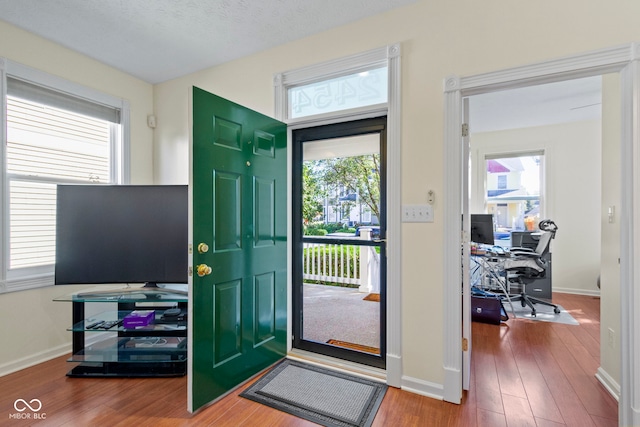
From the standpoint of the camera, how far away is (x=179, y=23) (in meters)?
2.34

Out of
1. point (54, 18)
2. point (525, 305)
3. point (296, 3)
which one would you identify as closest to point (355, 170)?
point (296, 3)

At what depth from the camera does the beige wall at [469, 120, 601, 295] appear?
4.65 metres

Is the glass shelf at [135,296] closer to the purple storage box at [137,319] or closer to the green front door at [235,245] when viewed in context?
the purple storage box at [137,319]

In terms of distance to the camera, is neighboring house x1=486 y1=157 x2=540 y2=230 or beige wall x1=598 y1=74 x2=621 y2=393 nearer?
beige wall x1=598 y1=74 x2=621 y2=393

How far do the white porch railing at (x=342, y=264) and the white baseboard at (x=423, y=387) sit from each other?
748 millimetres

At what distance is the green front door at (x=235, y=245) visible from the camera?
6.27 ft

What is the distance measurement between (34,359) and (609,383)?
4.39 meters

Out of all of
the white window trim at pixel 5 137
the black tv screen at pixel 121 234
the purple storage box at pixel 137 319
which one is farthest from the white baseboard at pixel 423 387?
the white window trim at pixel 5 137

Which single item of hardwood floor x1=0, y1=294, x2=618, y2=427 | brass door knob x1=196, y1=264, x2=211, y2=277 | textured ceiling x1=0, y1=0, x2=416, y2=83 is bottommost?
hardwood floor x1=0, y1=294, x2=618, y2=427

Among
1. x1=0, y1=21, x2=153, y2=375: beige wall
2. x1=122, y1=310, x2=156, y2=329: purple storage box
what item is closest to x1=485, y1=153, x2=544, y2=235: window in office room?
x1=122, y1=310, x2=156, y2=329: purple storage box

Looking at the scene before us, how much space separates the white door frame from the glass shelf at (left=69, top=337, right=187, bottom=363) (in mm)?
2039

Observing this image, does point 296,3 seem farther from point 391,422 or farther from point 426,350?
point 391,422

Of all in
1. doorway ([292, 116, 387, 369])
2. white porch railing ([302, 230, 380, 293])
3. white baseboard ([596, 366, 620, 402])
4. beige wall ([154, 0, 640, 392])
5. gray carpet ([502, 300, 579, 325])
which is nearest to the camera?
beige wall ([154, 0, 640, 392])

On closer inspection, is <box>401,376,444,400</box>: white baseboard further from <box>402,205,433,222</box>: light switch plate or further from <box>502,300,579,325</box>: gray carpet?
<box>502,300,579,325</box>: gray carpet
